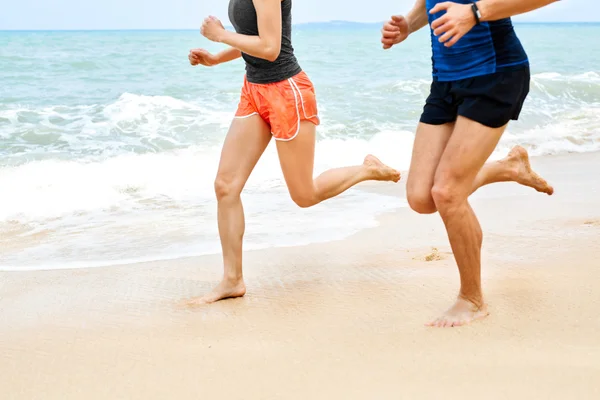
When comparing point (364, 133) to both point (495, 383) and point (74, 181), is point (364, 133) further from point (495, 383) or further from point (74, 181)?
point (495, 383)

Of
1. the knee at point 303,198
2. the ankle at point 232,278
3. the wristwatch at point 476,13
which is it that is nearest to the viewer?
the wristwatch at point 476,13

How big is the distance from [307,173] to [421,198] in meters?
0.86

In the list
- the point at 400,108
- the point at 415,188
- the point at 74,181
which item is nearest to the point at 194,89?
the point at 400,108

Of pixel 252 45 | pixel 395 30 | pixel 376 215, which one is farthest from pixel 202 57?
pixel 376 215

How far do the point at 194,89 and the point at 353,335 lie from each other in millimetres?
14327

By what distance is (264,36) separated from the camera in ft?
12.4

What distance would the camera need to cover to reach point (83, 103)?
49.5 feet

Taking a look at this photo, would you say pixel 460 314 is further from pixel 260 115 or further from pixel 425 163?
pixel 260 115

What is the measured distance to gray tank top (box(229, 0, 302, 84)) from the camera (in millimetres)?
3955

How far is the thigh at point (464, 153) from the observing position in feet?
11.1

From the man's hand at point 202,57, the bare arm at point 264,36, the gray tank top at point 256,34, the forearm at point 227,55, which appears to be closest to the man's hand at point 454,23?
the bare arm at point 264,36

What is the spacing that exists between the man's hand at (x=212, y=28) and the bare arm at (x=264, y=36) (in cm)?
11

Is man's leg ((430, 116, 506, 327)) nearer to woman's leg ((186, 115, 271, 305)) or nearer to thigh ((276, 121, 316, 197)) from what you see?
thigh ((276, 121, 316, 197))

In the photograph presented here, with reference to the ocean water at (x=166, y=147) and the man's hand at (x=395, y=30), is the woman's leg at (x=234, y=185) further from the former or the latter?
the ocean water at (x=166, y=147)
